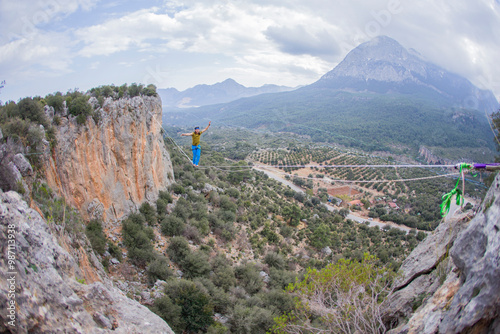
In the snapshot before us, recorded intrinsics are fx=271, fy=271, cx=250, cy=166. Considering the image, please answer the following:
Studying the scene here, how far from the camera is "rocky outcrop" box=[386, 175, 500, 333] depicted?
4.46 m

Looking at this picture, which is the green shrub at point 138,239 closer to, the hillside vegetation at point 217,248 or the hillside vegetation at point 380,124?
the hillside vegetation at point 217,248

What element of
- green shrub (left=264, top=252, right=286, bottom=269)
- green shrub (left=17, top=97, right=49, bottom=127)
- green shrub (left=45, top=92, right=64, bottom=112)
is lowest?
green shrub (left=264, top=252, right=286, bottom=269)

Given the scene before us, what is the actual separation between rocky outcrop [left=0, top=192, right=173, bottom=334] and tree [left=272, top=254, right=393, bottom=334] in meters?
4.84

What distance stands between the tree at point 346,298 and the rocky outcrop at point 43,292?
15.9 feet

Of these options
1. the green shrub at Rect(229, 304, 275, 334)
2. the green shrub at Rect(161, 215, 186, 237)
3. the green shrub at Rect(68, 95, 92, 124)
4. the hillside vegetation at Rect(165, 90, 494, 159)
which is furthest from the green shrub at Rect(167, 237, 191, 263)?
the hillside vegetation at Rect(165, 90, 494, 159)

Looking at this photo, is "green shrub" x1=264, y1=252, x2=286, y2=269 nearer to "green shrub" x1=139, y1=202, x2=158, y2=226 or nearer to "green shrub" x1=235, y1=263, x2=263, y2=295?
"green shrub" x1=235, y1=263, x2=263, y2=295

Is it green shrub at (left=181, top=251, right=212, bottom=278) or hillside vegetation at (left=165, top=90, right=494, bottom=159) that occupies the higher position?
hillside vegetation at (left=165, top=90, right=494, bottom=159)

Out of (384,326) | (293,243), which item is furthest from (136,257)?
(293,243)

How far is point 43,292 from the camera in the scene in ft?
17.8

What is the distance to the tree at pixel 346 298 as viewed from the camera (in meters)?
7.76

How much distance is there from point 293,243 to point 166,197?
42.3ft

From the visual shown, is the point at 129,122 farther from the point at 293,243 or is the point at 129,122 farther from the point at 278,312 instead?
the point at 293,243

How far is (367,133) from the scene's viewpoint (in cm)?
10912

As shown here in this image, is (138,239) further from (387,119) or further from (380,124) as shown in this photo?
(387,119)
